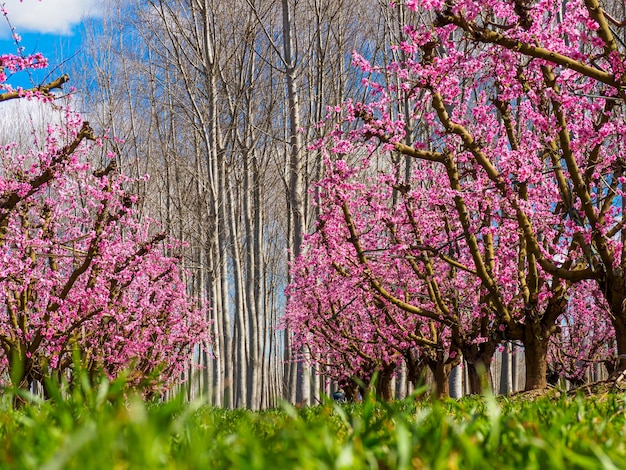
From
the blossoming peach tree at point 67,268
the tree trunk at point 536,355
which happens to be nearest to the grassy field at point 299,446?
the blossoming peach tree at point 67,268

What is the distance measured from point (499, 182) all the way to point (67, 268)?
971cm

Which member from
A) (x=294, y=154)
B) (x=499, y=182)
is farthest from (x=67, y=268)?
(x=499, y=182)

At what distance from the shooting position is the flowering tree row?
548 cm

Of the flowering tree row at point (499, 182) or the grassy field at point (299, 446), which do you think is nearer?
the grassy field at point (299, 446)

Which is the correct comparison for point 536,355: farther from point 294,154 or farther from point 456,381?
point 294,154

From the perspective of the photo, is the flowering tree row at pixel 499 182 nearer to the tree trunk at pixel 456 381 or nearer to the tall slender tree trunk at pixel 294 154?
the tall slender tree trunk at pixel 294 154

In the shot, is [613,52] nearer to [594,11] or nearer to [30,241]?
[594,11]

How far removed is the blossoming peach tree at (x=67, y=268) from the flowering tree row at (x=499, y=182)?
3.08 meters

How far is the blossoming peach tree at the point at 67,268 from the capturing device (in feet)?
24.6

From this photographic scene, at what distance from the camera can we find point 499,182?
20.9ft

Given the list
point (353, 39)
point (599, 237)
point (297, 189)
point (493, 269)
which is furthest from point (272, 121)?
point (599, 237)

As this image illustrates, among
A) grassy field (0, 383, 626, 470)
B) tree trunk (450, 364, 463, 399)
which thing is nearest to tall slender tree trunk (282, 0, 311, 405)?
tree trunk (450, 364, 463, 399)

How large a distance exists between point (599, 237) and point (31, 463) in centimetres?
614

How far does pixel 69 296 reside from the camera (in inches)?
402
